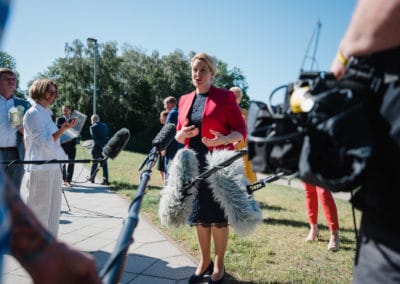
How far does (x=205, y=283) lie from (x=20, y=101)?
3.46 meters

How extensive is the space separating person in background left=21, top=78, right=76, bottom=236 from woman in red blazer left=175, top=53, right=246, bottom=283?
1.50 m

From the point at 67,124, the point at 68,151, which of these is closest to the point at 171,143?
the point at 67,124

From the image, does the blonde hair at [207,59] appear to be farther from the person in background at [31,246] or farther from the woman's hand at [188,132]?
the person in background at [31,246]

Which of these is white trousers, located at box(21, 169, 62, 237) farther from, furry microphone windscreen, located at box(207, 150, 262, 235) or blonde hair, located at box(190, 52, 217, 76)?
blonde hair, located at box(190, 52, 217, 76)

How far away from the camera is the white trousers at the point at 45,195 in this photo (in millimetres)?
3553

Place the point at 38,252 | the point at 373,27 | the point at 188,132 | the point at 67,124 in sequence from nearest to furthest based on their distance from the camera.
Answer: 1. the point at 38,252
2. the point at 373,27
3. the point at 188,132
4. the point at 67,124

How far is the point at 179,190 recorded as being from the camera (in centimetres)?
307

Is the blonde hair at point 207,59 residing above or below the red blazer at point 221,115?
above

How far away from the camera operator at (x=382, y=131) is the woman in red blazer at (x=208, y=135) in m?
1.93

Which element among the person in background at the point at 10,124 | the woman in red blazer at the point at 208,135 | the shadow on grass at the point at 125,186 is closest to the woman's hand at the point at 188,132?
the woman in red blazer at the point at 208,135

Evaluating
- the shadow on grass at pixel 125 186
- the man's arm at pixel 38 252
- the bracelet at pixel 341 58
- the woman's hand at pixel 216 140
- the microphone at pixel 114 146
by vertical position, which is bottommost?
the shadow on grass at pixel 125 186

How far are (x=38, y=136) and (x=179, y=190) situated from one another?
169 cm

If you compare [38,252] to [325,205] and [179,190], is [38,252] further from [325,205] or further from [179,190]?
[325,205]

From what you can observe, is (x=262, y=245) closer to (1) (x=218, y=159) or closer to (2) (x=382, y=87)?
(1) (x=218, y=159)
